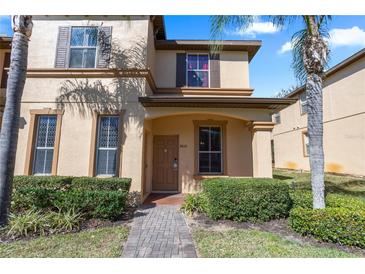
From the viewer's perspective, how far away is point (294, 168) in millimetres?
17875

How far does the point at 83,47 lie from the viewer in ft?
28.1

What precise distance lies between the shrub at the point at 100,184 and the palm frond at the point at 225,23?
541cm

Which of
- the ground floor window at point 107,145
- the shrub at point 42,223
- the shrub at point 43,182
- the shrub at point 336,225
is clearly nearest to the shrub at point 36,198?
the shrub at point 42,223

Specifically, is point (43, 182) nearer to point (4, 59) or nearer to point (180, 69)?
point (4, 59)

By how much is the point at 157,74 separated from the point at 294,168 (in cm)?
1460

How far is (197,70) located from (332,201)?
8.31 m

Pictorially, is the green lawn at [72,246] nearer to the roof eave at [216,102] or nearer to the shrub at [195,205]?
the shrub at [195,205]

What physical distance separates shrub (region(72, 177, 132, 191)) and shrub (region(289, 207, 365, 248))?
5.26 metres

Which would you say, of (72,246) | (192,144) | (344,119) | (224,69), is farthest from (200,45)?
(344,119)

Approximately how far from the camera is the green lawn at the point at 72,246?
3.85 metres

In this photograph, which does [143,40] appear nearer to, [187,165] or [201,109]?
[201,109]
